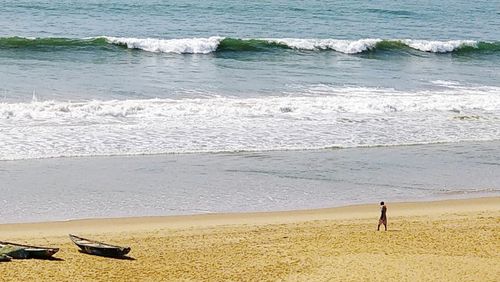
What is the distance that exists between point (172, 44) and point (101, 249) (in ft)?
76.8

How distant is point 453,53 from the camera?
41.8 m

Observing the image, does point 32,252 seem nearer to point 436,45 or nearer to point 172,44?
point 172,44

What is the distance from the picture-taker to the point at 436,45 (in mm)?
42125

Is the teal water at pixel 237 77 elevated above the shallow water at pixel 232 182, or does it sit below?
above

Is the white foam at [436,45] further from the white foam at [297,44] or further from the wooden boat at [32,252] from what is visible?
the wooden boat at [32,252]

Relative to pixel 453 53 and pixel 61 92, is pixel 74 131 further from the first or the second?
pixel 453 53

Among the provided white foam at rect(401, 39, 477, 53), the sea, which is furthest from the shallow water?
white foam at rect(401, 39, 477, 53)

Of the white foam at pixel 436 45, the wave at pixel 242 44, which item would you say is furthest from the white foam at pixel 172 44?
the white foam at pixel 436 45

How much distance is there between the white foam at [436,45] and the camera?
4194 centimetres

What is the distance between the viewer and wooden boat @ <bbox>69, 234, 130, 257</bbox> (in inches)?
581

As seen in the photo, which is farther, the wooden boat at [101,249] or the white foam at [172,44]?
the white foam at [172,44]

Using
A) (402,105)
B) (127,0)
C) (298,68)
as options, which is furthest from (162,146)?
(127,0)

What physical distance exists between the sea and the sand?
78 centimetres

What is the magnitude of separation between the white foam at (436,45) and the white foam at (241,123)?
493 inches
